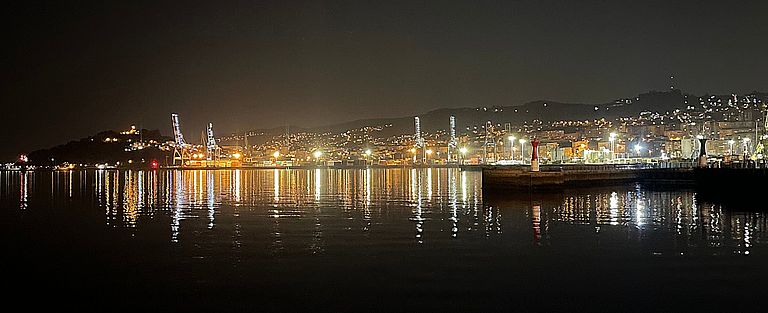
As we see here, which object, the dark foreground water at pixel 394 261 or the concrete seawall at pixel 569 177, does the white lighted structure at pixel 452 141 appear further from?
the dark foreground water at pixel 394 261

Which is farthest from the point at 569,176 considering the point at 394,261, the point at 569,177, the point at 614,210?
the point at 394,261

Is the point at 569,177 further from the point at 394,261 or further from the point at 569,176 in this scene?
the point at 394,261

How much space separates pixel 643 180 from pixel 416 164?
14640 centimetres

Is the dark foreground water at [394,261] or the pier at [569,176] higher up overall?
the pier at [569,176]

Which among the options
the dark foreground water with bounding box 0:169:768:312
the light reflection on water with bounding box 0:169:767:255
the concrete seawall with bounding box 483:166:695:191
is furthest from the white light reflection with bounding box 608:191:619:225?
the concrete seawall with bounding box 483:166:695:191

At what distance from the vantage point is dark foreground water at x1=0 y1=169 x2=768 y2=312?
10797 millimetres

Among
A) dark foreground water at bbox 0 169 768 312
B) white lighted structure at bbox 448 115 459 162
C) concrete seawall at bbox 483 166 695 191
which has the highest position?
white lighted structure at bbox 448 115 459 162

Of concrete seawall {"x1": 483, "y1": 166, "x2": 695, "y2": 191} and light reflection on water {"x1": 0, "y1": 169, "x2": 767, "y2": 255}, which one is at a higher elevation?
concrete seawall {"x1": 483, "y1": 166, "x2": 695, "y2": 191}

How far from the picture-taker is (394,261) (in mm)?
14336

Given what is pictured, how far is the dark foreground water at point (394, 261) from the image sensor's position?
10.8 metres

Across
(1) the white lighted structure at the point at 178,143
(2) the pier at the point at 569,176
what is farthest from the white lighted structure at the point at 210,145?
(2) the pier at the point at 569,176

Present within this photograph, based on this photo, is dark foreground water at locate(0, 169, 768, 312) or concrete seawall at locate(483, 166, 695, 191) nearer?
dark foreground water at locate(0, 169, 768, 312)

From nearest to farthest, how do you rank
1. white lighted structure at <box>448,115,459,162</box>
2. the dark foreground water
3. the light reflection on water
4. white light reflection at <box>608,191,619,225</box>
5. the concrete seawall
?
the dark foreground water → the light reflection on water → white light reflection at <box>608,191,619,225</box> → the concrete seawall → white lighted structure at <box>448,115,459,162</box>

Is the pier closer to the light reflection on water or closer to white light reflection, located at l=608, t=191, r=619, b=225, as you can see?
white light reflection, located at l=608, t=191, r=619, b=225
